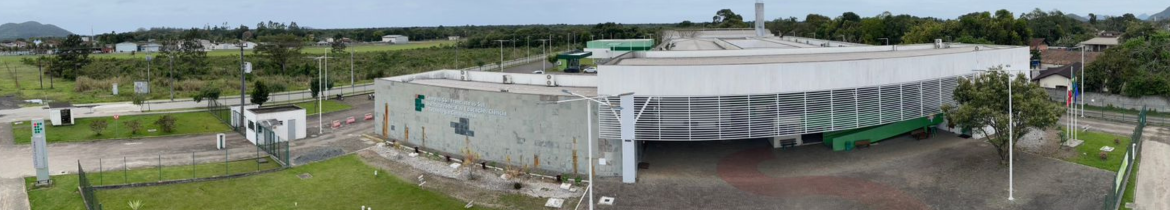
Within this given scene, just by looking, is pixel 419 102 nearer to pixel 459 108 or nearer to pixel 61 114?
pixel 459 108

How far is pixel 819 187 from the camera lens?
3050cm

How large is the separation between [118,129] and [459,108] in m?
27.2

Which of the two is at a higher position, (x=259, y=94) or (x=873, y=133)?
(x=259, y=94)

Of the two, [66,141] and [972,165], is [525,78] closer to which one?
[972,165]

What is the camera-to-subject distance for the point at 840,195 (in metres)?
29.3

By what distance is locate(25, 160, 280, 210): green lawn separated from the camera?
29578mm

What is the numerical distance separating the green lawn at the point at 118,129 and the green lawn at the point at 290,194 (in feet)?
60.6

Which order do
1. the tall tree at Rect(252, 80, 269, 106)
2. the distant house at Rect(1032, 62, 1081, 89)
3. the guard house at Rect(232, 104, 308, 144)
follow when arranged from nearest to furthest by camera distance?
the guard house at Rect(232, 104, 308, 144) → the tall tree at Rect(252, 80, 269, 106) → the distant house at Rect(1032, 62, 1081, 89)

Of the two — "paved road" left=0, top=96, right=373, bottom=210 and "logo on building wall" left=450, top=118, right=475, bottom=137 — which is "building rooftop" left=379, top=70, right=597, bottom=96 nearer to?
"logo on building wall" left=450, top=118, right=475, bottom=137

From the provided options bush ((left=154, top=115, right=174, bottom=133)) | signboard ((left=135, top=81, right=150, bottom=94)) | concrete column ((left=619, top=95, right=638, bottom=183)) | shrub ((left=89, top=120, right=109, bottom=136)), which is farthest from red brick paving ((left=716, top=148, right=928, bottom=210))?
signboard ((left=135, top=81, right=150, bottom=94))

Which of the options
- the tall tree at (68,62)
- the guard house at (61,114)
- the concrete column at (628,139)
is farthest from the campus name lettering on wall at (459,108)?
the tall tree at (68,62)

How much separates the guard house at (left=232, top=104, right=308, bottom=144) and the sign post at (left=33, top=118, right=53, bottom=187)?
418 inches

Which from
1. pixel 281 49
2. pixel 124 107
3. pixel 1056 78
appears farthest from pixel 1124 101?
pixel 281 49

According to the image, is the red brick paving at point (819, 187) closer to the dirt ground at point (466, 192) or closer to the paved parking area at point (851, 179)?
the paved parking area at point (851, 179)
